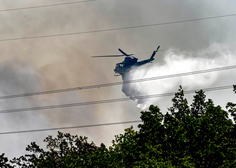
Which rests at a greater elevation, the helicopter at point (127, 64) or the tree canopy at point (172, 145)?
the helicopter at point (127, 64)

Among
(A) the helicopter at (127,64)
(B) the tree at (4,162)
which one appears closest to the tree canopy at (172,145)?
(B) the tree at (4,162)

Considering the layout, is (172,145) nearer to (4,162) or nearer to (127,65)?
(4,162)

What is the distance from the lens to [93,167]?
3114cm

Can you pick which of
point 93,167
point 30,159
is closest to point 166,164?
point 93,167

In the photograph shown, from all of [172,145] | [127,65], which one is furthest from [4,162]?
[127,65]

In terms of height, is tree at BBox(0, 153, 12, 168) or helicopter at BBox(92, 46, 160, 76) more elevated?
helicopter at BBox(92, 46, 160, 76)

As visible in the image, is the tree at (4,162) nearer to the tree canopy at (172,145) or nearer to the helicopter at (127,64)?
the tree canopy at (172,145)

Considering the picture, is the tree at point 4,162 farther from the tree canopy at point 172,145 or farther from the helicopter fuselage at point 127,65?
the helicopter fuselage at point 127,65

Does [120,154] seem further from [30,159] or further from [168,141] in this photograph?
[30,159]

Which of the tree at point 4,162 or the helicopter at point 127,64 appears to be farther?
the helicopter at point 127,64

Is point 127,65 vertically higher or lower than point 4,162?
higher

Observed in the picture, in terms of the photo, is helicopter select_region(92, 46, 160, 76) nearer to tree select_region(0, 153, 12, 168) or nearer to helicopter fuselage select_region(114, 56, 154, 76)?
helicopter fuselage select_region(114, 56, 154, 76)

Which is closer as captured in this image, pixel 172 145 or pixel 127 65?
pixel 172 145

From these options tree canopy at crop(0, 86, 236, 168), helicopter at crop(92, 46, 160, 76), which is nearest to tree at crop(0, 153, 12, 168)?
tree canopy at crop(0, 86, 236, 168)
